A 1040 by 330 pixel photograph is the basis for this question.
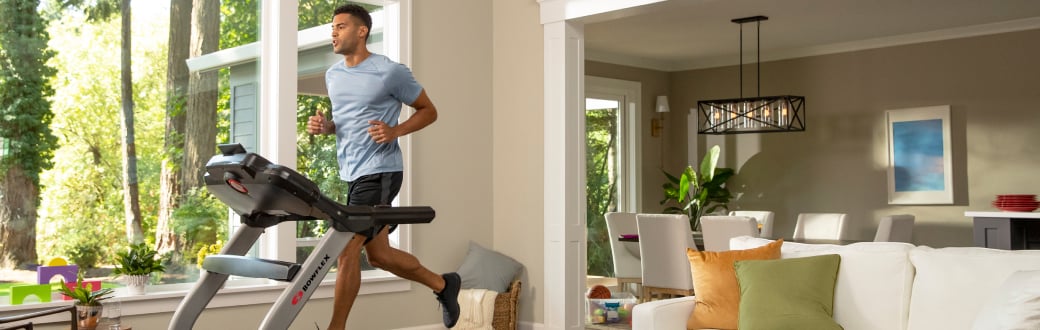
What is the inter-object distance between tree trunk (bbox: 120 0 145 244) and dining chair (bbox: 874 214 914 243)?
4759 mm

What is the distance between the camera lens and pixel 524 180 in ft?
20.1

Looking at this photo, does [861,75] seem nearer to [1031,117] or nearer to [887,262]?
[1031,117]

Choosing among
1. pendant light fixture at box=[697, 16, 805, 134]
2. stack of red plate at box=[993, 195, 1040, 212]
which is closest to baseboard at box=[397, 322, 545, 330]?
pendant light fixture at box=[697, 16, 805, 134]

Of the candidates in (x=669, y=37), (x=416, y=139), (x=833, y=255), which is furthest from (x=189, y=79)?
(x=669, y=37)

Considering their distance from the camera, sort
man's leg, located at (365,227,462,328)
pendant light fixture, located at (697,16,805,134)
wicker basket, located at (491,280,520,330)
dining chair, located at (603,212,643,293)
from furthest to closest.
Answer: dining chair, located at (603,212,643,293) < pendant light fixture, located at (697,16,805,134) < wicker basket, located at (491,280,520,330) < man's leg, located at (365,227,462,328)

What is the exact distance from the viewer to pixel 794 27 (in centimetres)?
821

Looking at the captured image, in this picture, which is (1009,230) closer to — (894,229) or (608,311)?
(894,229)

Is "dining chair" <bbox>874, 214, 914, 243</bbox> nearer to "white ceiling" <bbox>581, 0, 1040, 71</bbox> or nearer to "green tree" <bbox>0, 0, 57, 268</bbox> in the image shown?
"white ceiling" <bbox>581, 0, 1040, 71</bbox>

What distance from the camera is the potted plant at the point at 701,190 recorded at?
9.33 meters

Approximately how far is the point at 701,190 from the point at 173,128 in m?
5.68

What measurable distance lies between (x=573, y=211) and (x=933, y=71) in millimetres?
4231

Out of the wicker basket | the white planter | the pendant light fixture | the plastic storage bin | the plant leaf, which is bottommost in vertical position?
the plastic storage bin

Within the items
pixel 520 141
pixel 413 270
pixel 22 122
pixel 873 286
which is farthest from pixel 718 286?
pixel 22 122

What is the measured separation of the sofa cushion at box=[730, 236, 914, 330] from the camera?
3.51 metres
